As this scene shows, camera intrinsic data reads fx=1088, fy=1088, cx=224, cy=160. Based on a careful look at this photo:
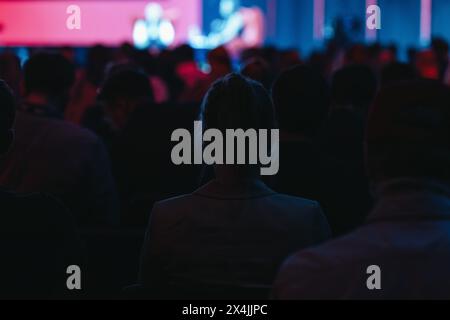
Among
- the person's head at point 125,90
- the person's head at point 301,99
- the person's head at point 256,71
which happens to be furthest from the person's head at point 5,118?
the person's head at point 256,71

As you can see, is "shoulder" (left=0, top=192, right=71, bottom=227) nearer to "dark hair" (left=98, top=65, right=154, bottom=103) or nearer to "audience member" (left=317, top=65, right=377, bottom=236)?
"audience member" (left=317, top=65, right=377, bottom=236)

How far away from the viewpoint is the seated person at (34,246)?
249 centimetres

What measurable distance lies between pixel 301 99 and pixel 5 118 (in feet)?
4.97

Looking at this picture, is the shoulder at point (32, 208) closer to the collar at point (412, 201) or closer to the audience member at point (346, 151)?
the collar at point (412, 201)

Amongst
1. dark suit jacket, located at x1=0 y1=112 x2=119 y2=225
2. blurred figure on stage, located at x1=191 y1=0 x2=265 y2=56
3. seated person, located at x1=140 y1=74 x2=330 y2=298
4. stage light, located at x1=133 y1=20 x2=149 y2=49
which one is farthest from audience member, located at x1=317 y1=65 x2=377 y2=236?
blurred figure on stage, located at x1=191 y1=0 x2=265 y2=56

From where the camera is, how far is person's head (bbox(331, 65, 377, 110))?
201 inches

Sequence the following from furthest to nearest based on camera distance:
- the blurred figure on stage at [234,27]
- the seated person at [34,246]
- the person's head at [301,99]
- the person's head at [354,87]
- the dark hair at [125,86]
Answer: the blurred figure on stage at [234,27] < the dark hair at [125,86] < the person's head at [354,87] < the person's head at [301,99] < the seated person at [34,246]

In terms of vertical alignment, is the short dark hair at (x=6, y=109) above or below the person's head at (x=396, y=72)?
below

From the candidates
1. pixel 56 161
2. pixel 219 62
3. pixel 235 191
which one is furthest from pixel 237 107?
pixel 219 62

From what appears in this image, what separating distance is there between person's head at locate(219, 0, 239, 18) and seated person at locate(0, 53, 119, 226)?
1742 cm

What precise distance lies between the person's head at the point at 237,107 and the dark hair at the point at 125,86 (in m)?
2.51

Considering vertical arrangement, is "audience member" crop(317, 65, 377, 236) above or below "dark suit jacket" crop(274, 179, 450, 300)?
above

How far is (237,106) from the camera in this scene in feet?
9.24

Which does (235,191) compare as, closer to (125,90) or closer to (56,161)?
(56,161)
